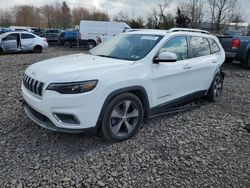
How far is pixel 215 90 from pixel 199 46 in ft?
4.27

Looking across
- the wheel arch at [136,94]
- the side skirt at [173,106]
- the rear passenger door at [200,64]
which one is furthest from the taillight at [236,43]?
the wheel arch at [136,94]

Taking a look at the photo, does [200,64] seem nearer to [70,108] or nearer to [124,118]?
[124,118]

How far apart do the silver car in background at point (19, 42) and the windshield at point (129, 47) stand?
1324cm

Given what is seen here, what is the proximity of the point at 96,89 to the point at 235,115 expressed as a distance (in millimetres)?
3326

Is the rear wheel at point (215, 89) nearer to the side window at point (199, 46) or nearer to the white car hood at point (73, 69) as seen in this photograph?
the side window at point (199, 46)

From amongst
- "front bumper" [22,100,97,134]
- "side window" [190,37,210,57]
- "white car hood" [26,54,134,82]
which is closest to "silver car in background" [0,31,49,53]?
"white car hood" [26,54,134,82]

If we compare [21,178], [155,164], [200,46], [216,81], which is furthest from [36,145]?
[216,81]

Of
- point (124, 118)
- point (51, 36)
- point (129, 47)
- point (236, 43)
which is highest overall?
point (51, 36)

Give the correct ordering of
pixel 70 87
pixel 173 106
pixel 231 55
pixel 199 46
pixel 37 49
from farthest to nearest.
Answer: pixel 37 49, pixel 231 55, pixel 199 46, pixel 173 106, pixel 70 87

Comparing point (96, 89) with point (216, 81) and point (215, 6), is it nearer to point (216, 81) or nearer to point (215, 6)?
point (216, 81)

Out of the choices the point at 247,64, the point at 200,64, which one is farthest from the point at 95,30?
the point at 200,64

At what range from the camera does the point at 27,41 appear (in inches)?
650

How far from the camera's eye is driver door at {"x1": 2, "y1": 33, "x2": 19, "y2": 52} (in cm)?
1569

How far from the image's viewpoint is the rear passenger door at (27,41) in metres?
16.3
